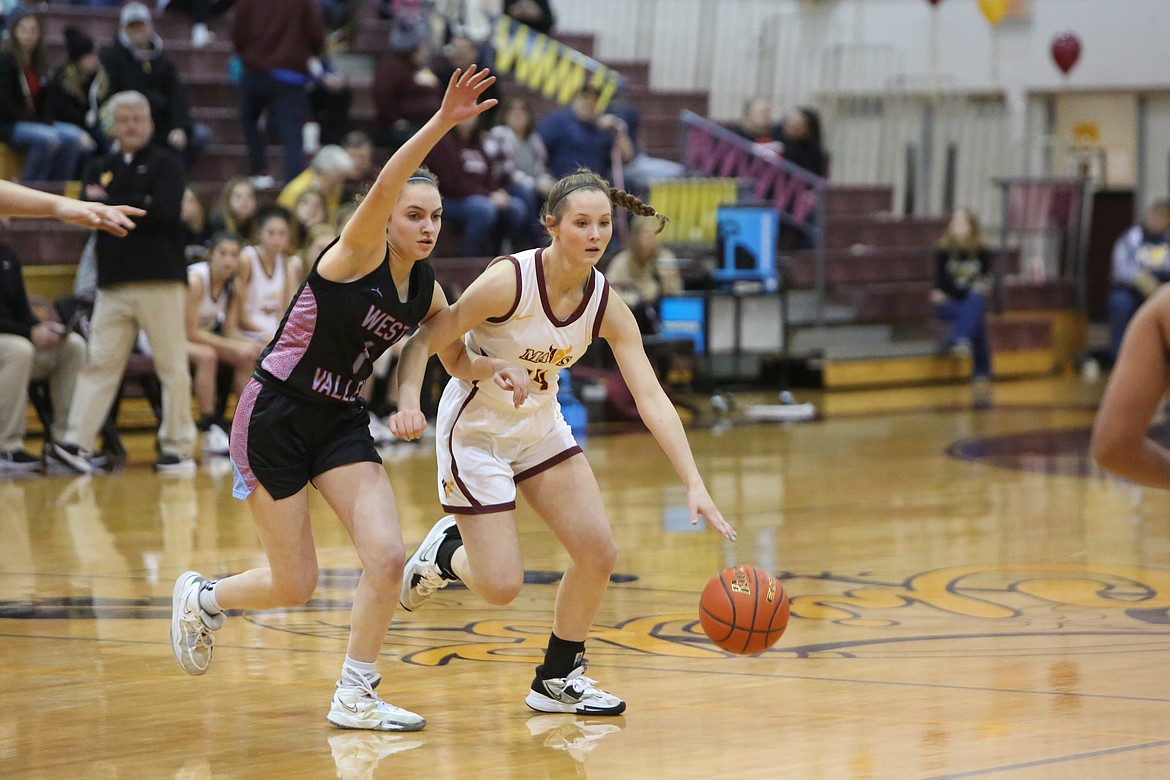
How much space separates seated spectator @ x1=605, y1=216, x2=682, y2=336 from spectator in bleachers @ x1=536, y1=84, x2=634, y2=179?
4.87 feet

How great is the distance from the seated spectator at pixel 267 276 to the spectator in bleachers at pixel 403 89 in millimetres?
3083

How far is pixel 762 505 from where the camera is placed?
28.4 feet

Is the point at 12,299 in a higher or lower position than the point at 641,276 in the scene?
lower

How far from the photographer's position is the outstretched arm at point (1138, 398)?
2920 millimetres

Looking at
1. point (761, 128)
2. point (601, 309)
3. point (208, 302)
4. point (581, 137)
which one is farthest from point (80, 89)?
point (601, 309)

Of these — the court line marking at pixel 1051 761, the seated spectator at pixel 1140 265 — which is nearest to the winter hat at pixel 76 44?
the court line marking at pixel 1051 761

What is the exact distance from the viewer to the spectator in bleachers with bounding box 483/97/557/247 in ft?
44.9

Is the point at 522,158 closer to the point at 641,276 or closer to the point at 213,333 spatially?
the point at 641,276

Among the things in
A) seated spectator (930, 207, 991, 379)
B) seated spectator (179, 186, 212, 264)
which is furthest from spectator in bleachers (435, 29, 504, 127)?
seated spectator (930, 207, 991, 379)

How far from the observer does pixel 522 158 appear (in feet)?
46.1

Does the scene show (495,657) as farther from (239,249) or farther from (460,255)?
(460,255)

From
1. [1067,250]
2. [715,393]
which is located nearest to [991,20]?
[1067,250]

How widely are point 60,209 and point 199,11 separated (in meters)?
11.1

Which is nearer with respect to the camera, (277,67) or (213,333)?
(213,333)
